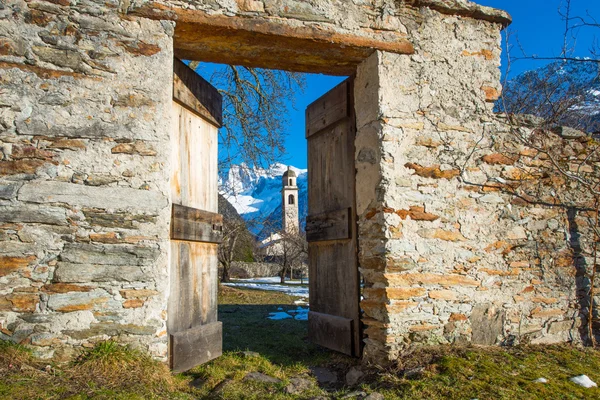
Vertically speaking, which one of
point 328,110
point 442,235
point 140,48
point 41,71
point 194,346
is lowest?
point 194,346

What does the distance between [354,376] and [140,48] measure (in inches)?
121

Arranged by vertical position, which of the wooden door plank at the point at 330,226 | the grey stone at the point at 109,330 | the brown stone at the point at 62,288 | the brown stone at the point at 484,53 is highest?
the brown stone at the point at 484,53

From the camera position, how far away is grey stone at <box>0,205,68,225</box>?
3072mm

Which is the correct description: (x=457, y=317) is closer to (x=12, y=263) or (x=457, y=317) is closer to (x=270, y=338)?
(x=270, y=338)

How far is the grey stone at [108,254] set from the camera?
3148 mm

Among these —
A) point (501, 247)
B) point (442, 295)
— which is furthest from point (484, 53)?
point (442, 295)

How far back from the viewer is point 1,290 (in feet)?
9.85

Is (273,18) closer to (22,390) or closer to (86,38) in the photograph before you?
(86,38)

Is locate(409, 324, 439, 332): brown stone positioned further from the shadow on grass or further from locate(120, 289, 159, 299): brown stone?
locate(120, 289, 159, 299): brown stone

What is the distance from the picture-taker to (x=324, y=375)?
3.95 metres

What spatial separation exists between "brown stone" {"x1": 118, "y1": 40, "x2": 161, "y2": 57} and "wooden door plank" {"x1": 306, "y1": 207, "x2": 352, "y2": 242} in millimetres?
2121

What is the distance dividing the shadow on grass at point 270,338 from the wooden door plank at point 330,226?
1.15 meters

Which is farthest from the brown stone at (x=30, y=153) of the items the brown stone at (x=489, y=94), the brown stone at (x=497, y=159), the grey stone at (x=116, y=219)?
the brown stone at (x=489, y=94)

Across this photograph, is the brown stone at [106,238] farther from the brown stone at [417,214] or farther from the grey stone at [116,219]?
the brown stone at [417,214]
